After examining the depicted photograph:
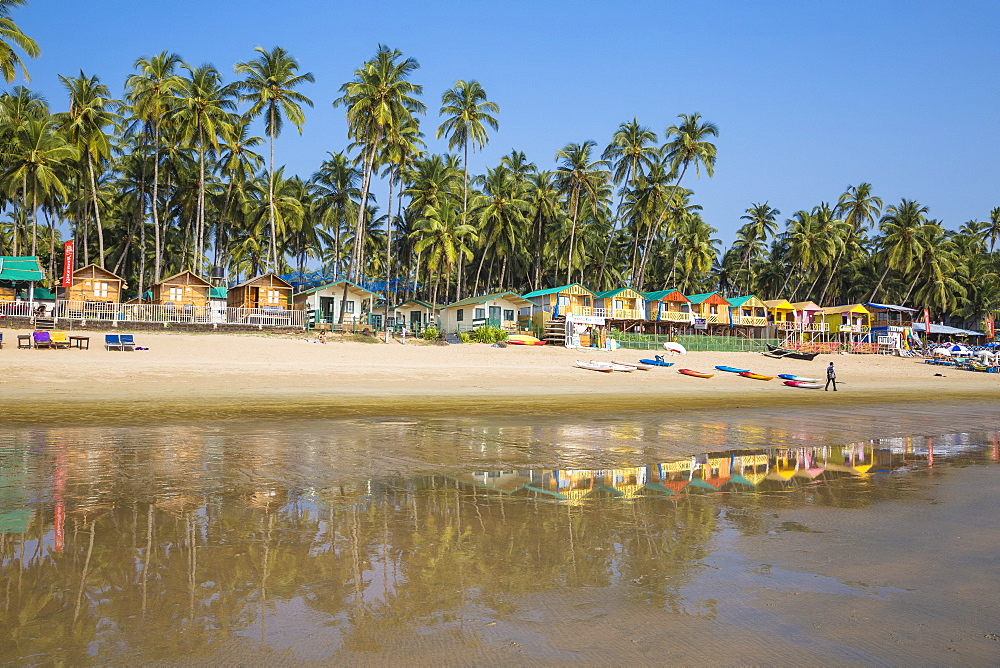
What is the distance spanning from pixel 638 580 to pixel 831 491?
168 inches

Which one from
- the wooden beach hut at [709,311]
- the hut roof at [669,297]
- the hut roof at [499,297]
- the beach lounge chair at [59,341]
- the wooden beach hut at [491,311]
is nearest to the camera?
the beach lounge chair at [59,341]

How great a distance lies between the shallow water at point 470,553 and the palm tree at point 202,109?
38417 millimetres

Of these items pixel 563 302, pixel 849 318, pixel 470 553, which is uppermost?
pixel 563 302

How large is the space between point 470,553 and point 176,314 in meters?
35.3

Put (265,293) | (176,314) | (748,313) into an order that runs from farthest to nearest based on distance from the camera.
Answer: (748,313), (265,293), (176,314)

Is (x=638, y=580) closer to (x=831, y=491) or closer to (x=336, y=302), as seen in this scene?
(x=831, y=491)

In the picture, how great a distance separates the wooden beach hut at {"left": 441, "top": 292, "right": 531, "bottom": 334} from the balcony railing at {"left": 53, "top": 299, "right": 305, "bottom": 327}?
16.0 meters

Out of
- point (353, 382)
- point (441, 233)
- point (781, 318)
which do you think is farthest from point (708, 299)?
point (353, 382)

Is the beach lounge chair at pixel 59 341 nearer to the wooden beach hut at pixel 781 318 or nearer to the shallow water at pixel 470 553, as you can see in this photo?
the shallow water at pixel 470 553

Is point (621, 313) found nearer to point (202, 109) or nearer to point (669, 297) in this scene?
point (669, 297)

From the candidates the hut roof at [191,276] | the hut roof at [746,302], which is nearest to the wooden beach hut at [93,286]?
the hut roof at [191,276]

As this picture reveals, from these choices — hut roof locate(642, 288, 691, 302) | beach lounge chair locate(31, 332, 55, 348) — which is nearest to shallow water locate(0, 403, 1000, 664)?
beach lounge chair locate(31, 332, 55, 348)

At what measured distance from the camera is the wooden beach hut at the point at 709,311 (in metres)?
57.4

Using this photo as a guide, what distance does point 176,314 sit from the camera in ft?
118
